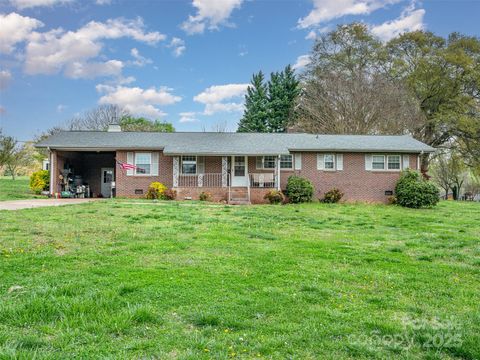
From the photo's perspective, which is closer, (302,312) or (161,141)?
(302,312)

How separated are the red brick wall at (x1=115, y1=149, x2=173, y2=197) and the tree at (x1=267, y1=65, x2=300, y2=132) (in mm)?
18730

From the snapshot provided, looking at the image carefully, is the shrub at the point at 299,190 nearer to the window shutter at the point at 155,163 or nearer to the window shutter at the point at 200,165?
the window shutter at the point at 200,165

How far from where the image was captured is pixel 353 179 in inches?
813

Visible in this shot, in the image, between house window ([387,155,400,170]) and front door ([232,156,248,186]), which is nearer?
front door ([232,156,248,186])

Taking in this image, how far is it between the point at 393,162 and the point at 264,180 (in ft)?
26.0

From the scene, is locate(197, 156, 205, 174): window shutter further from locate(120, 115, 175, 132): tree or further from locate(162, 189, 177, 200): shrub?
locate(120, 115, 175, 132): tree

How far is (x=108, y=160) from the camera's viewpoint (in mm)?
23469

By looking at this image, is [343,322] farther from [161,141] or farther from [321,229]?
[161,141]

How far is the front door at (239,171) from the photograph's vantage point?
2028 centimetres

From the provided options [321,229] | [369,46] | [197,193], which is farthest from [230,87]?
[321,229]

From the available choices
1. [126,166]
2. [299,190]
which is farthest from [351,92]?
[126,166]

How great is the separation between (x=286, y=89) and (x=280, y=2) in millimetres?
18645

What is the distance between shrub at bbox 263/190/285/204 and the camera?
18.5 meters

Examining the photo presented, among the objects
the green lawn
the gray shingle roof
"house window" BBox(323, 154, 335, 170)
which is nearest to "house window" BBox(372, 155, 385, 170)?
the gray shingle roof
